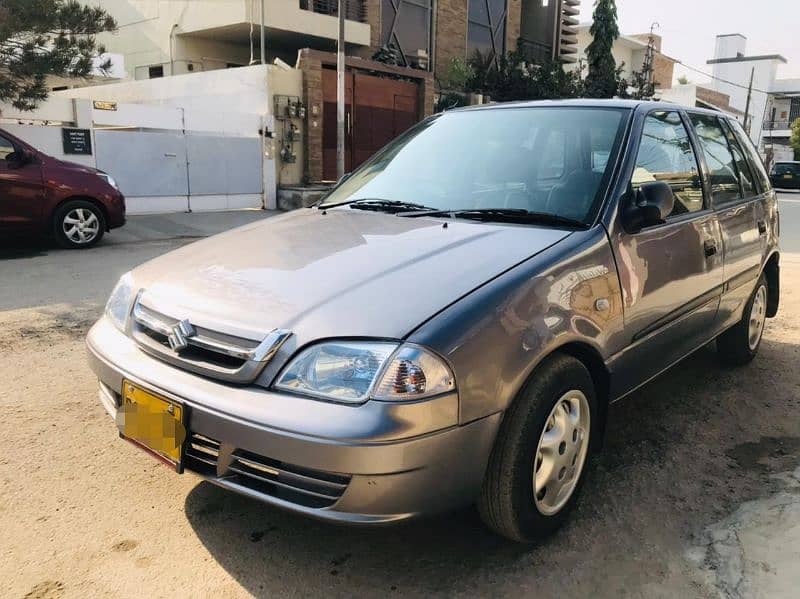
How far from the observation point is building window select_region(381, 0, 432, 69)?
20.1 m

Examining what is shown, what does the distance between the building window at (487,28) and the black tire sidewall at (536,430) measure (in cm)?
2204

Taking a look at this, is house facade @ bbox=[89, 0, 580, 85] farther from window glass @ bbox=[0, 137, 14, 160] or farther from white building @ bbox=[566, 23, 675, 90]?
white building @ bbox=[566, 23, 675, 90]

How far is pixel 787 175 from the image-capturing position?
94.5 feet

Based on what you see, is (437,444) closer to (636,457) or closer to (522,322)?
(522,322)

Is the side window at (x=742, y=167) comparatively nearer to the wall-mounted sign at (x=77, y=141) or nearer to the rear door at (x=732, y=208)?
the rear door at (x=732, y=208)

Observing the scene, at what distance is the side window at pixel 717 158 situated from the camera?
3.74m

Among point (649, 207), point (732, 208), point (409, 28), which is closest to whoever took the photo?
point (649, 207)

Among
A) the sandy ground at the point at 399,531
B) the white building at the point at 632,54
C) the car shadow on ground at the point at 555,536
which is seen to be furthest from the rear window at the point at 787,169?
the car shadow on ground at the point at 555,536

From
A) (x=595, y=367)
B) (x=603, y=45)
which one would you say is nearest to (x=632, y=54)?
(x=603, y=45)

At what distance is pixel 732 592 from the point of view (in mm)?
2230

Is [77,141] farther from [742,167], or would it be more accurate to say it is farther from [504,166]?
[742,167]

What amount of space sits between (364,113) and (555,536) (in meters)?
15.8

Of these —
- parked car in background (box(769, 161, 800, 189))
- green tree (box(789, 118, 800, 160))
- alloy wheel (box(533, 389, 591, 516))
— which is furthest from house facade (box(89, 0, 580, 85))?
green tree (box(789, 118, 800, 160))

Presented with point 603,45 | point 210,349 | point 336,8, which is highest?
point 603,45
